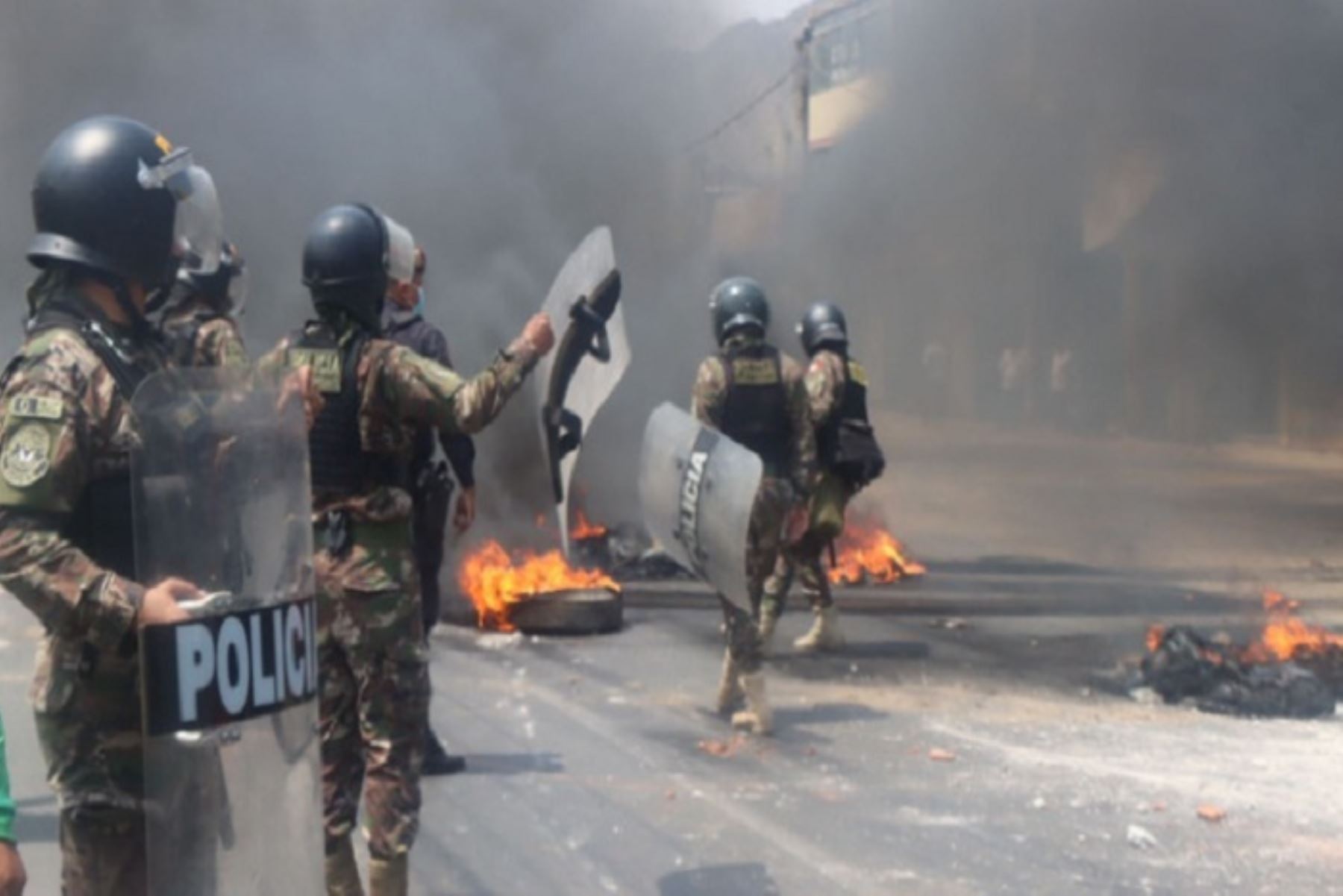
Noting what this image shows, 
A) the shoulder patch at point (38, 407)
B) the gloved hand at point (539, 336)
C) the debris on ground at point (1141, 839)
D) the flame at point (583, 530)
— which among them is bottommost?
the debris on ground at point (1141, 839)

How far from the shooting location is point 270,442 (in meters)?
2.49

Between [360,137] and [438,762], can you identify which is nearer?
[438,762]

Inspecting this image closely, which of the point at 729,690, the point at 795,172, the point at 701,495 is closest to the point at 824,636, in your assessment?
the point at 729,690

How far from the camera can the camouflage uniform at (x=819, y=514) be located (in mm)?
7465

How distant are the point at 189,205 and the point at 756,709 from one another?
3.90 meters

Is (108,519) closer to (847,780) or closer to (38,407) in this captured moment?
(38,407)

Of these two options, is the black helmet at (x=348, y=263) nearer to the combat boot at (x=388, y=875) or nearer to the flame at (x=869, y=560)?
the combat boot at (x=388, y=875)

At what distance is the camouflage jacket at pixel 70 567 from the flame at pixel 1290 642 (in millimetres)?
5623

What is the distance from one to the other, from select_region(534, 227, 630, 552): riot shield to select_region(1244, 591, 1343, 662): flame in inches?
Result: 159

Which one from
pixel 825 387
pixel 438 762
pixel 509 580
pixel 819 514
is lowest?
pixel 438 762

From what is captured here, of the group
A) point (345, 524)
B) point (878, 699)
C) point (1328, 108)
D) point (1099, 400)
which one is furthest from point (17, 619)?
point (1099, 400)

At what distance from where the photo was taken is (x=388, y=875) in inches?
142

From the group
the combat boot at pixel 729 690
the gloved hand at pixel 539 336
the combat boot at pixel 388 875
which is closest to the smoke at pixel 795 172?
the combat boot at pixel 729 690

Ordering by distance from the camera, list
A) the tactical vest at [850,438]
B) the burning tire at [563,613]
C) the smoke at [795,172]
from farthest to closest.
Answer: the smoke at [795,172]
the burning tire at [563,613]
the tactical vest at [850,438]
